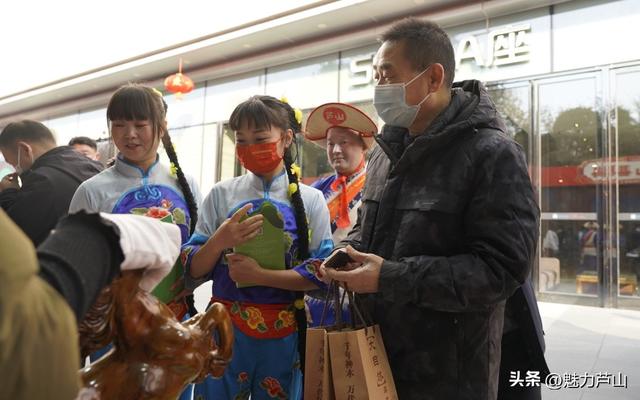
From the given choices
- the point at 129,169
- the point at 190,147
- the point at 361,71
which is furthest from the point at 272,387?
the point at 190,147

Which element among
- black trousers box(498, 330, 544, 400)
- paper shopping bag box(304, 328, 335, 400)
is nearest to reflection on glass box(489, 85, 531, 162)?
black trousers box(498, 330, 544, 400)

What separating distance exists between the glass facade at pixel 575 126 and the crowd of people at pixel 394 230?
480cm

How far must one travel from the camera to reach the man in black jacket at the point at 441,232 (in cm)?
116

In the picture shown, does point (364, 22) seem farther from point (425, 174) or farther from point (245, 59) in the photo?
point (425, 174)

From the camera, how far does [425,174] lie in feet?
4.28

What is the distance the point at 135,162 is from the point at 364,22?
5.68 metres

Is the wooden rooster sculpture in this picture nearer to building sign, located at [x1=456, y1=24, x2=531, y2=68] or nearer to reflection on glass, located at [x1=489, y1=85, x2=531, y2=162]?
reflection on glass, located at [x1=489, y1=85, x2=531, y2=162]

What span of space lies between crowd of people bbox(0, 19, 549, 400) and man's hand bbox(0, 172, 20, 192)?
0.87 meters

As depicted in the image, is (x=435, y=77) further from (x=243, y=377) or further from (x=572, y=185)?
(x=572, y=185)

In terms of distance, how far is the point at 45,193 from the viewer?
225 cm

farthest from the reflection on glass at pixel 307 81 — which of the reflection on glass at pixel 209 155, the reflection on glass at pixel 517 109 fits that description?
the reflection on glass at pixel 517 109

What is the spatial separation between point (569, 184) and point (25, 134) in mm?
5463

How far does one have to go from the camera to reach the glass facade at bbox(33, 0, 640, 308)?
5520mm

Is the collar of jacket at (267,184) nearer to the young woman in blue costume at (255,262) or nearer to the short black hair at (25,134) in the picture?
the young woman in blue costume at (255,262)
